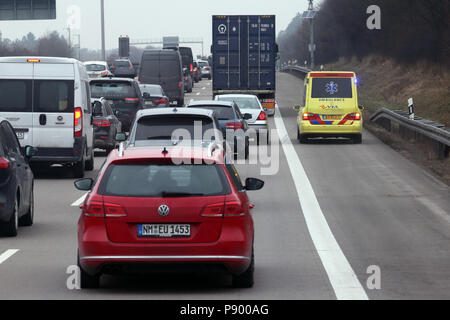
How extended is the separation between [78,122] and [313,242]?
9.16 metres

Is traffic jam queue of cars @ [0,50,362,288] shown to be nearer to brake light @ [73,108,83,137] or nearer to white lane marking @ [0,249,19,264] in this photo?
brake light @ [73,108,83,137]

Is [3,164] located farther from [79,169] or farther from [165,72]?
[165,72]

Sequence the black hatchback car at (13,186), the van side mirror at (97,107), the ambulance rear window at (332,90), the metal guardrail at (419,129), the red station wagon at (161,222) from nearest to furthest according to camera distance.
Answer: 1. the red station wagon at (161,222)
2. the black hatchback car at (13,186)
3. the van side mirror at (97,107)
4. the metal guardrail at (419,129)
5. the ambulance rear window at (332,90)

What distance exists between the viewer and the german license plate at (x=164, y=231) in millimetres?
10156

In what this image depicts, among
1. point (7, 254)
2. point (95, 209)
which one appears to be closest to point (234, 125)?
point (7, 254)

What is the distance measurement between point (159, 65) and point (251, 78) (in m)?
9.67

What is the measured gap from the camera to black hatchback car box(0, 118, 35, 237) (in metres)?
14.5

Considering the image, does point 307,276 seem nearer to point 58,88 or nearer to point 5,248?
point 5,248

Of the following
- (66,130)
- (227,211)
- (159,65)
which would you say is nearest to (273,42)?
(159,65)

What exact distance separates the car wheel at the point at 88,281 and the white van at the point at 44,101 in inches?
468

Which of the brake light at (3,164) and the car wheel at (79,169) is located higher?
the brake light at (3,164)

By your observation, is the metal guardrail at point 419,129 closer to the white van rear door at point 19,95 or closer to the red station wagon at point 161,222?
the white van rear door at point 19,95

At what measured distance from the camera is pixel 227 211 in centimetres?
1023

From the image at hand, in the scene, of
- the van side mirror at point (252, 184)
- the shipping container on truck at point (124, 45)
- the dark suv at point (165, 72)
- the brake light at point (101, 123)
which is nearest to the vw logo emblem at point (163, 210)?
the van side mirror at point (252, 184)
